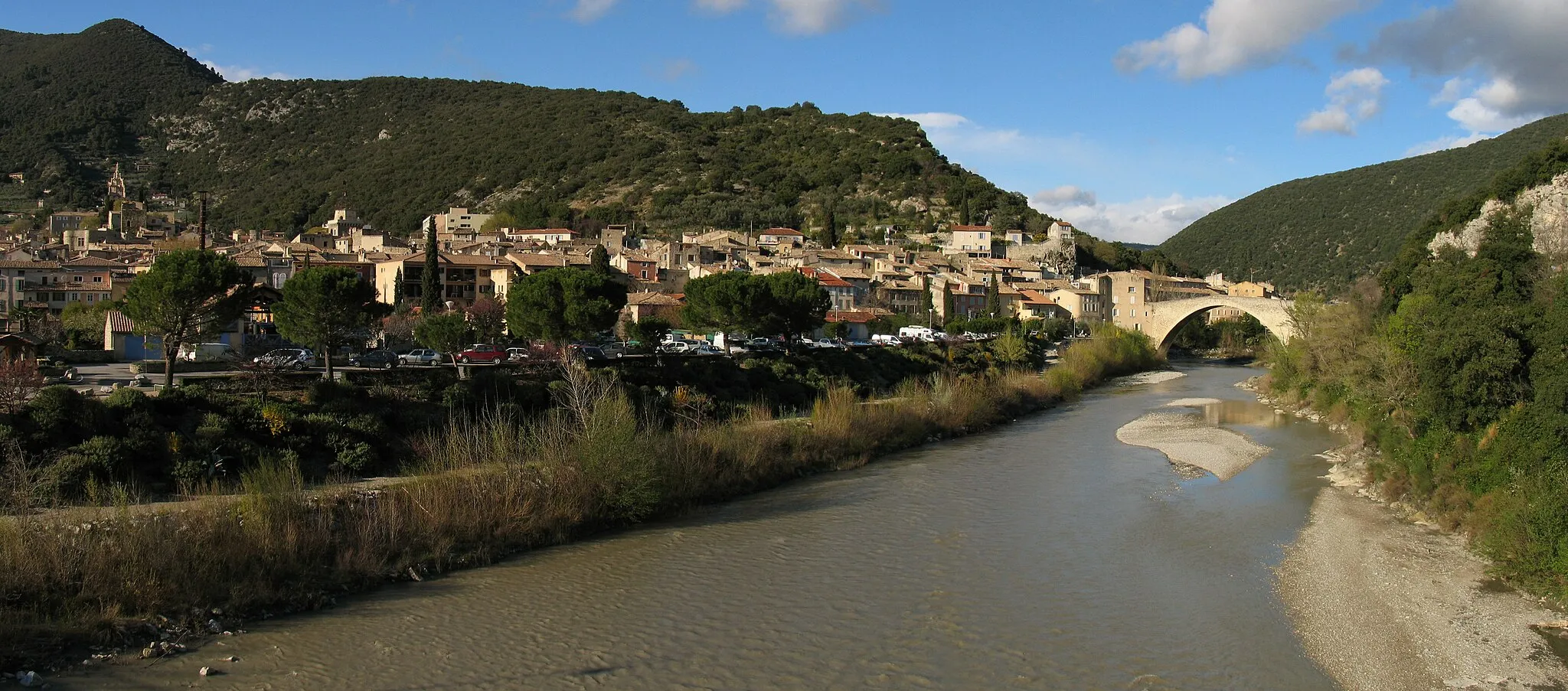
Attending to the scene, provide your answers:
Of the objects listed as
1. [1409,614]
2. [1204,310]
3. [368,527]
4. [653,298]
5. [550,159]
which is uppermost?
[550,159]

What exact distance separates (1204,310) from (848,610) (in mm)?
59180

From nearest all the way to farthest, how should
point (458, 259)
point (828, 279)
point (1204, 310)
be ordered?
point (458, 259), point (828, 279), point (1204, 310)

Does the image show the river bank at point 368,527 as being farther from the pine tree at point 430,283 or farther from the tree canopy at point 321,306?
the pine tree at point 430,283

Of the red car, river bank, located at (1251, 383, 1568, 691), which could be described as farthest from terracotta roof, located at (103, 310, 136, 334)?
river bank, located at (1251, 383, 1568, 691)

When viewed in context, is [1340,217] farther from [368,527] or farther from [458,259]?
[368,527]

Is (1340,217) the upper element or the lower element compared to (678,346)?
upper

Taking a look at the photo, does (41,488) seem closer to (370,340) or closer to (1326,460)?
(370,340)

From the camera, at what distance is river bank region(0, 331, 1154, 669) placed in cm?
1010

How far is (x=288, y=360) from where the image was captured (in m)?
23.2

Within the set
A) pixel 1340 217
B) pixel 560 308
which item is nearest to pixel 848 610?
pixel 560 308

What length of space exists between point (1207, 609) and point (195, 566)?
36.9ft

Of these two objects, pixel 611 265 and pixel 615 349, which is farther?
pixel 611 265

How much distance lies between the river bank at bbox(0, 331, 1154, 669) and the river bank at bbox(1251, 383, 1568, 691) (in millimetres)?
8950

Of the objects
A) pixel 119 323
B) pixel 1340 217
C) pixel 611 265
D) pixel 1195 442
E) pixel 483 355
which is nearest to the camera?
pixel 1195 442
